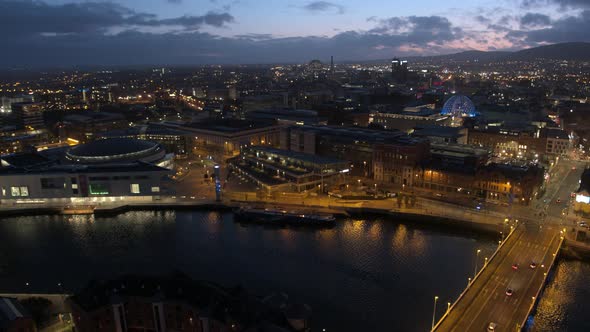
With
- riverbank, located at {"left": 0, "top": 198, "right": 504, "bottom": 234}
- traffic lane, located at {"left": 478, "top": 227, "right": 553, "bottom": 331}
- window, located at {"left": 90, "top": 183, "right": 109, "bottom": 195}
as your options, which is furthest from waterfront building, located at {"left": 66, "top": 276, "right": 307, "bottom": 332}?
window, located at {"left": 90, "top": 183, "right": 109, "bottom": 195}

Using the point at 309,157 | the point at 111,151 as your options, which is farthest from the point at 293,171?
the point at 111,151

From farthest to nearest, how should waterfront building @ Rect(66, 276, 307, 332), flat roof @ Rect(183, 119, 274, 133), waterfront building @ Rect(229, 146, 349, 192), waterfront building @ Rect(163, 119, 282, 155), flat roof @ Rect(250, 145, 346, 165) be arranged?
1. flat roof @ Rect(183, 119, 274, 133)
2. waterfront building @ Rect(163, 119, 282, 155)
3. flat roof @ Rect(250, 145, 346, 165)
4. waterfront building @ Rect(229, 146, 349, 192)
5. waterfront building @ Rect(66, 276, 307, 332)

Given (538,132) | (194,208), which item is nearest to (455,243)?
(194,208)

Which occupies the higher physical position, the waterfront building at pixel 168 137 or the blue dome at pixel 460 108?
the blue dome at pixel 460 108

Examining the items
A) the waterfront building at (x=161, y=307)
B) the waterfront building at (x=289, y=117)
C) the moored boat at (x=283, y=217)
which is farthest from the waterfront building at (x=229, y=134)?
the waterfront building at (x=161, y=307)

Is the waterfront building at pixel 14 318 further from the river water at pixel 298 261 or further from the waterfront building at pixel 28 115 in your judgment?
the waterfront building at pixel 28 115

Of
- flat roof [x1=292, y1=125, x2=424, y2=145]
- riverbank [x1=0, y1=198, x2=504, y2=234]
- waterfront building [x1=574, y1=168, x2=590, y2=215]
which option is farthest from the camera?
flat roof [x1=292, y1=125, x2=424, y2=145]

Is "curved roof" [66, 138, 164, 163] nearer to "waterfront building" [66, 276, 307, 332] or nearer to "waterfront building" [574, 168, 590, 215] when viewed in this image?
"waterfront building" [66, 276, 307, 332]

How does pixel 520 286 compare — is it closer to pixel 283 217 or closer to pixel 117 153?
pixel 283 217
